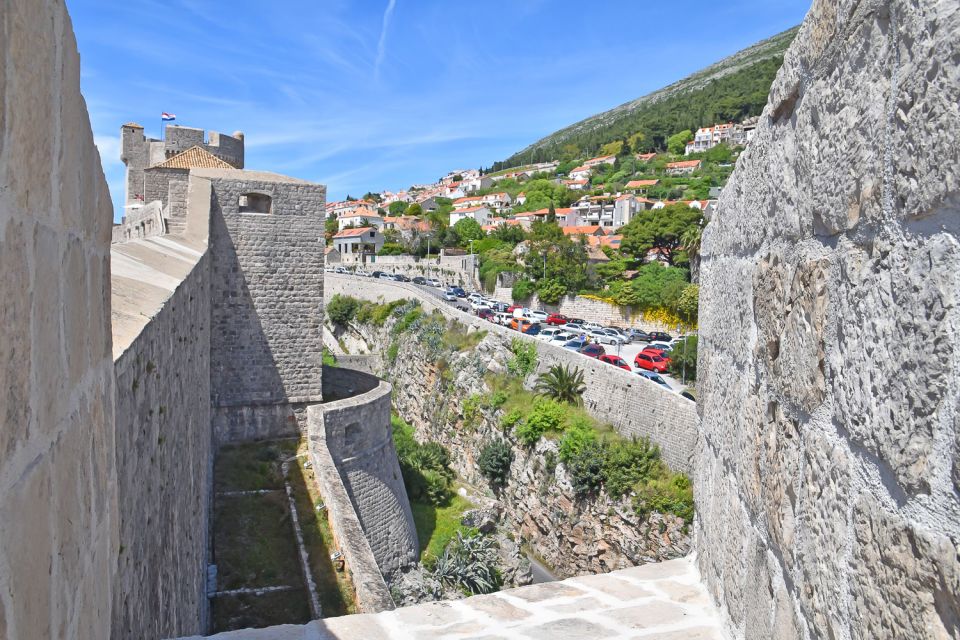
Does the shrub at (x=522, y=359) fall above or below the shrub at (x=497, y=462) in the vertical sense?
above

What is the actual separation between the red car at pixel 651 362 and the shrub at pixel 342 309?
62.0 ft

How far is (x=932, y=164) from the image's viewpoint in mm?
1013

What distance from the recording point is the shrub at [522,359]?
21.5 meters

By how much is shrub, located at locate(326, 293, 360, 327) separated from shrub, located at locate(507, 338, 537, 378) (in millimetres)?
17277

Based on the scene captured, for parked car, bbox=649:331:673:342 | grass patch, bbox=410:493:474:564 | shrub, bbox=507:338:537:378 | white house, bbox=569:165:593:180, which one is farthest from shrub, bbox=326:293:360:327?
white house, bbox=569:165:593:180

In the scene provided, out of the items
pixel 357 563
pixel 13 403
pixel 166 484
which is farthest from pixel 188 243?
pixel 13 403

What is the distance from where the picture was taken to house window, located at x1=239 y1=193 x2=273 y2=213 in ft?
46.3

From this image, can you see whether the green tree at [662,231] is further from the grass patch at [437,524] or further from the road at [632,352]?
the grass patch at [437,524]

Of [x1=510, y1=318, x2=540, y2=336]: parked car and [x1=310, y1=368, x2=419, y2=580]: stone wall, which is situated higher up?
[x1=510, y1=318, x2=540, y2=336]: parked car

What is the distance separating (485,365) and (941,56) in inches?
881

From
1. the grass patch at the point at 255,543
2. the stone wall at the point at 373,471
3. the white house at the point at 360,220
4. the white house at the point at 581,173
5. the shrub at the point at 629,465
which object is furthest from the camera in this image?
the white house at the point at 581,173

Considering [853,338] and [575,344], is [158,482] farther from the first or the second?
[575,344]

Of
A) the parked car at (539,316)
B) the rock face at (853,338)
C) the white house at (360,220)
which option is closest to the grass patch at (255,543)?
the rock face at (853,338)

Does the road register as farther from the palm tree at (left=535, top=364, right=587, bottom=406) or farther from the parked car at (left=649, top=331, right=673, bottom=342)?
the palm tree at (left=535, top=364, right=587, bottom=406)
